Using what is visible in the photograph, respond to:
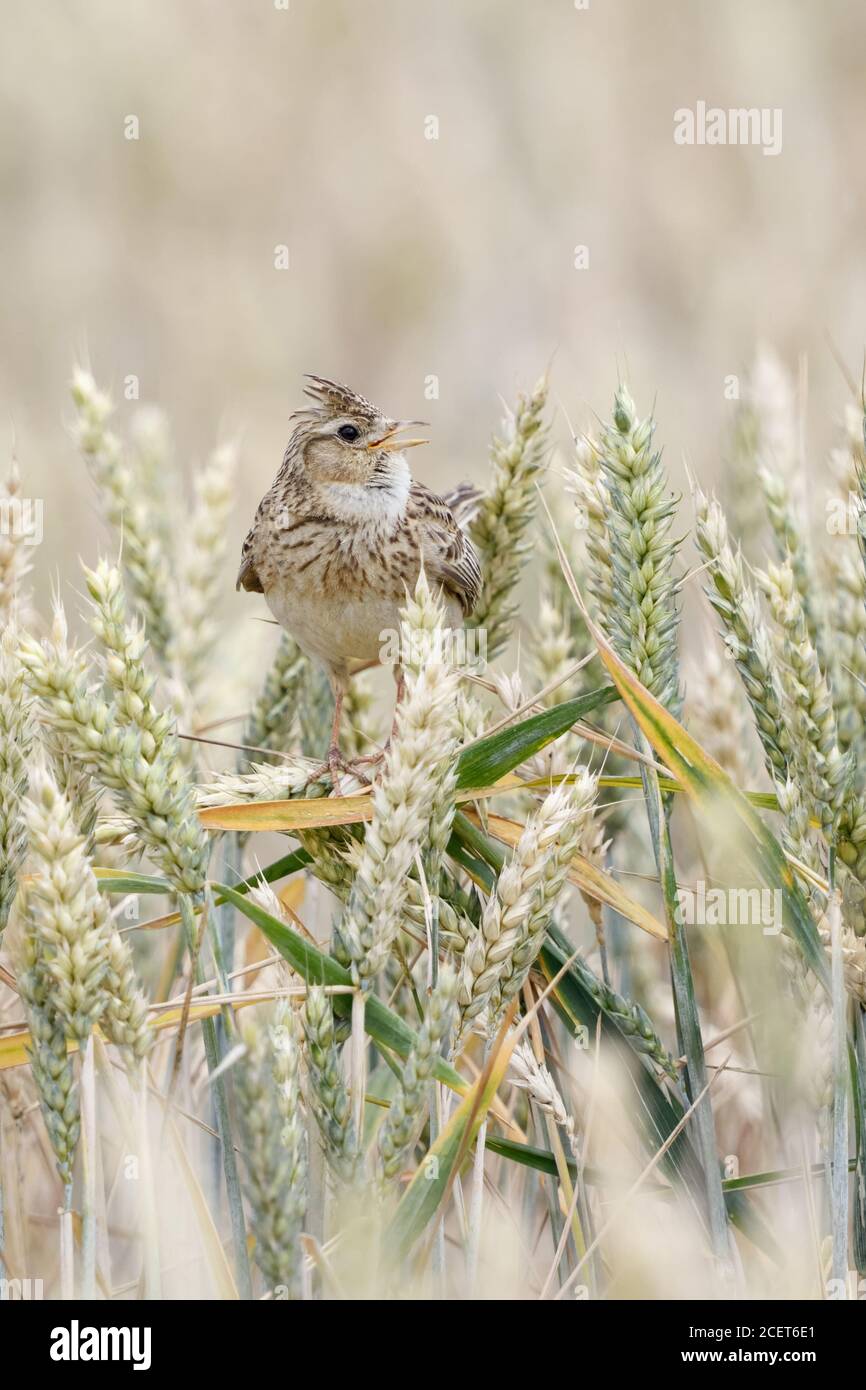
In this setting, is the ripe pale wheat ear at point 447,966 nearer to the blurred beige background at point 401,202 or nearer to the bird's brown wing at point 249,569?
the bird's brown wing at point 249,569

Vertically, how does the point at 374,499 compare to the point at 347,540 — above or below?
above

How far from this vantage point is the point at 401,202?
680 cm

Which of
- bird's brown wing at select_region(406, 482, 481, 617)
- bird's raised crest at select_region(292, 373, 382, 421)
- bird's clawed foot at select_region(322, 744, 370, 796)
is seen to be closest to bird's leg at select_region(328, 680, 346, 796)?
bird's clawed foot at select_region(322, 744, 370, 796)

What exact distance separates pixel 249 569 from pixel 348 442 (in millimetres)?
405

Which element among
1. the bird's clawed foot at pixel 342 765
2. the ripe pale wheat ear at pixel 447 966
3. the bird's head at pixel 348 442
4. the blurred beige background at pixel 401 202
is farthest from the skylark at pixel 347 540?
the blurred beige background at pixel 401 202

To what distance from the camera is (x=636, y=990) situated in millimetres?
3160

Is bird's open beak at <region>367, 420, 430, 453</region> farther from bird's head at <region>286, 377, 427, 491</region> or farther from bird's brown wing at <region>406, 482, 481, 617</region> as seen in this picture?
bird's brown wing at <region>406, 482, 481, 617</region>

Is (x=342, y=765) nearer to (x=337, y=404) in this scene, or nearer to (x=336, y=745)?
(x=336, y=745)

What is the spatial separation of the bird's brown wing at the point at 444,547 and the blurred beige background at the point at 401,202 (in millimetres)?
2114

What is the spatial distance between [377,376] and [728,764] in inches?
157

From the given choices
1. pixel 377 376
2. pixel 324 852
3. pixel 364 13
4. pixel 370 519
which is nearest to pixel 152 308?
pixel 377 376

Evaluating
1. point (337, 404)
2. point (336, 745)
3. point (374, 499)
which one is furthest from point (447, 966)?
point (337, 404)

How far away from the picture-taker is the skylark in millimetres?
3287

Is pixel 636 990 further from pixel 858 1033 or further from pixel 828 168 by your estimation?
pixel 828 168
